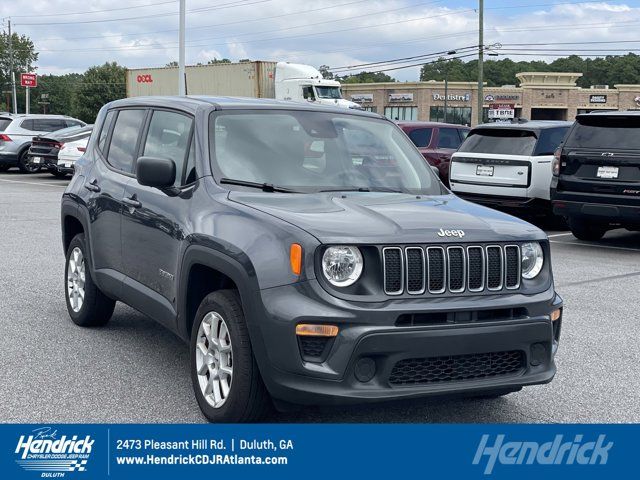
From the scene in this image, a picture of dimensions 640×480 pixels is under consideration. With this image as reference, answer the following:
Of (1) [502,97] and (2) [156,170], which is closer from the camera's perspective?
(2) [156,170]

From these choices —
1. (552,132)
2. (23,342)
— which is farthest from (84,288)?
(552,132)

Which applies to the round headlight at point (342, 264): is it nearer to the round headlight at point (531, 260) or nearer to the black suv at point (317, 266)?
the black suv at point (317, 266)

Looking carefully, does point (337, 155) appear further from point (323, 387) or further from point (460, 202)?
point (323, 387)

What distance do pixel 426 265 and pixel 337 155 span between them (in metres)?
1.51

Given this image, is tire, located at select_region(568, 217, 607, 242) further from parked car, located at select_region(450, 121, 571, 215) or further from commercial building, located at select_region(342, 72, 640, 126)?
commercial building, located at select_region(342, 72, 640, 126)

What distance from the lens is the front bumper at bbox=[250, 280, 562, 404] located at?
422cm

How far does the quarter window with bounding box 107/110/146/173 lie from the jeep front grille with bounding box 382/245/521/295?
2.65 meters

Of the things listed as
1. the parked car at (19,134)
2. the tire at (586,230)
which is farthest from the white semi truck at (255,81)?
the tire at (586,230)

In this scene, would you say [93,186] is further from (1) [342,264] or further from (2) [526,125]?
(2) [526,125]

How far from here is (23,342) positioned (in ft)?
22.1

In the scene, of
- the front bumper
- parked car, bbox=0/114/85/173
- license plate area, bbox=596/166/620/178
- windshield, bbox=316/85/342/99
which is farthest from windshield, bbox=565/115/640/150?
windshield, bbox=316/85/342/99

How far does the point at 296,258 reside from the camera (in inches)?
171

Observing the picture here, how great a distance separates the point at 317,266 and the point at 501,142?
11180 millimetres

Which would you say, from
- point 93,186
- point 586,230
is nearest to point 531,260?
point 93,186
